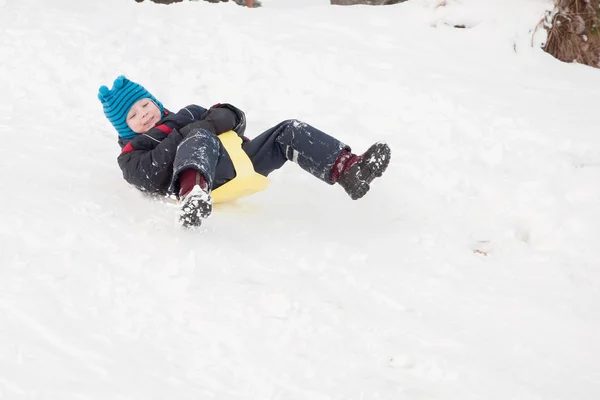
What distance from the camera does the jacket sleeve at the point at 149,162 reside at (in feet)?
11.2

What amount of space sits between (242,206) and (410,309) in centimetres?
→ 125

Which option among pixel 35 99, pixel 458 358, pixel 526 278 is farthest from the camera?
pixel 35 99

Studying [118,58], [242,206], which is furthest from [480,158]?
[118,58]

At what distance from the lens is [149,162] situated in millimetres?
3426

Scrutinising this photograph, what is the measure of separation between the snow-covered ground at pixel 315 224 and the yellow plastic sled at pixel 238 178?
137mm

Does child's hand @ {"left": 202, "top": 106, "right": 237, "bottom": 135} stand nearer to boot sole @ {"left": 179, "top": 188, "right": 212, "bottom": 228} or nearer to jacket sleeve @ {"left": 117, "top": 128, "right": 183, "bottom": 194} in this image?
jacket sleeve @ {"left": 117, "top": 128, "right": 183, "bottom": 194}

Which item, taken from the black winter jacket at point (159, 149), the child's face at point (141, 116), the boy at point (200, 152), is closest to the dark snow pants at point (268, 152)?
the boy at point (200, 152)

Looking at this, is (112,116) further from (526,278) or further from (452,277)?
(526,278)

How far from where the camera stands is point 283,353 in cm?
240

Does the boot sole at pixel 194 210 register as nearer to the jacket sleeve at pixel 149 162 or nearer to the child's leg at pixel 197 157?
the child's leg at pixel 197 157

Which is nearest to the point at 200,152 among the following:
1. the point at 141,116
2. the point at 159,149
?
the point at 159,149

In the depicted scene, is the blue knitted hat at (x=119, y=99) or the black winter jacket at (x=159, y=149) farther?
the blue knitted hat at (x=119, y=99)

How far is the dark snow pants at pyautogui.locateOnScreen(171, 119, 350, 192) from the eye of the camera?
10.5ft

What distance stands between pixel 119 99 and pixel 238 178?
774 millimetres
